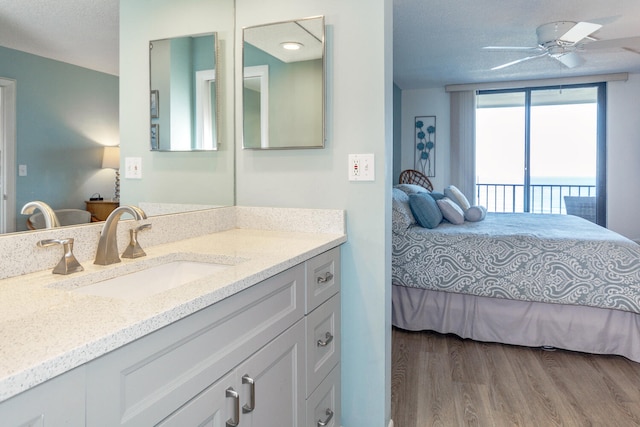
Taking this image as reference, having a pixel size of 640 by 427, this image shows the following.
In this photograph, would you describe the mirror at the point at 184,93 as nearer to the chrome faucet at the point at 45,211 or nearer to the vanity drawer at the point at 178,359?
the chrome faucet at the point at 45,211

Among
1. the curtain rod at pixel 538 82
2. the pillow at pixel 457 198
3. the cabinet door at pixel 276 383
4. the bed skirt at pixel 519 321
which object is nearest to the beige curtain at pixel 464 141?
the curtain rod at pixel 538 82

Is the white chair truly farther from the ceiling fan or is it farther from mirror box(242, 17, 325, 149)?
the ceiling fan

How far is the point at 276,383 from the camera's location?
51.8 inches

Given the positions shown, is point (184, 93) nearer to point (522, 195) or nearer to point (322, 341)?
point (322, 341)

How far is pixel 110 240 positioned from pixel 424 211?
98.3 inches

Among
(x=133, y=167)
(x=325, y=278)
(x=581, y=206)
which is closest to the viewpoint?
(x=133, y=167)

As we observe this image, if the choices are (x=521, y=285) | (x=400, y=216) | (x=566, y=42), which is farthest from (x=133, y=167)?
(x=566, y=42)

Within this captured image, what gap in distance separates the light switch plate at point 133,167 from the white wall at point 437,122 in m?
5.41

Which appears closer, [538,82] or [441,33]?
[441,33]

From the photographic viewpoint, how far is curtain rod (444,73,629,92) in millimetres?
5742

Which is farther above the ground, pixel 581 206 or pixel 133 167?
pixel 133 167

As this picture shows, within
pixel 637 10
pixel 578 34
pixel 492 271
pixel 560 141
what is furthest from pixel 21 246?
pixel 560 141

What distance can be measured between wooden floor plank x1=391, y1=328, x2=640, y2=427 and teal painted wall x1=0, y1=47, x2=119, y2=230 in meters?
1.70

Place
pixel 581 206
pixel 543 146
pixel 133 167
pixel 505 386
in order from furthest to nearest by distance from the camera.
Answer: pixel 543 146 → pixel 581 206 → pixel 505 386 → pixel 133 167
